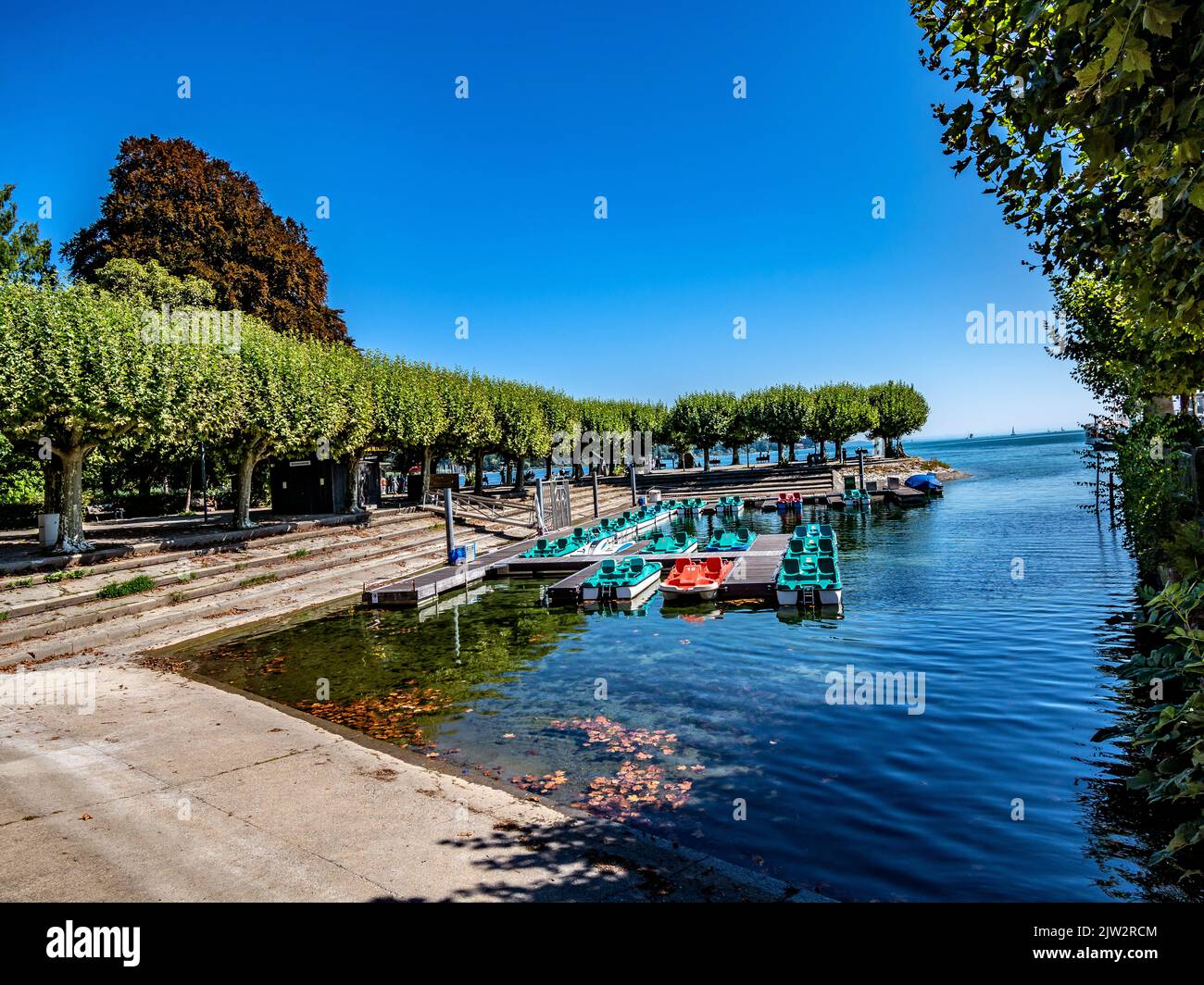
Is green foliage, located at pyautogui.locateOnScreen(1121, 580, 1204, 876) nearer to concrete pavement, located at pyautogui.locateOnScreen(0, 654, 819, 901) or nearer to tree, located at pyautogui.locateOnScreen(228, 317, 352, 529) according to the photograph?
concrete pavement, located at pyautogui.locateOnScreen(0, 654, 819, 901)

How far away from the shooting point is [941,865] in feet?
24.0

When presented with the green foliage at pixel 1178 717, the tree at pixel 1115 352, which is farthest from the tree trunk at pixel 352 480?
the green foliage at pixel 1178 717

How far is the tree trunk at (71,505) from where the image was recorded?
21.2 m

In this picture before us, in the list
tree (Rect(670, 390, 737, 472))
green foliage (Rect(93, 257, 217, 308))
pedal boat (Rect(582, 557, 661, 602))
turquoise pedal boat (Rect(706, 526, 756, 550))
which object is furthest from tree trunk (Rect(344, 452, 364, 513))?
tree (Rect(670, 390, 737, 472))

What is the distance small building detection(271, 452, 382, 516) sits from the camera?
37.5 meters

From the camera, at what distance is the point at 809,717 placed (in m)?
12.1

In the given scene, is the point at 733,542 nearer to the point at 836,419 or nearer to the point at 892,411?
the point at 836,419

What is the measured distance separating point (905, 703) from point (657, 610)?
1071 cm

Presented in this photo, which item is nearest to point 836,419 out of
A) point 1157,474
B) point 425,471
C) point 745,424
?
point 745,424

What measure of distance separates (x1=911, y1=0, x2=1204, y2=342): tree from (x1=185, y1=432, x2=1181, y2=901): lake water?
5.86 meters

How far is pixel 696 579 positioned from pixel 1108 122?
821 inches

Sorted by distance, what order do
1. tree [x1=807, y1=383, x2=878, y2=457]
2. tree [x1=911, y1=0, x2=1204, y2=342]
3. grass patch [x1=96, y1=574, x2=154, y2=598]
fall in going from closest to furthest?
1. tree [x1=911, y1=0, x2=1204, y2=342]
2. grass patch [x1=96, y1=574, x2=154, y2=598]
3. tree [x1=807, y1=383, x2=878, y2=457]

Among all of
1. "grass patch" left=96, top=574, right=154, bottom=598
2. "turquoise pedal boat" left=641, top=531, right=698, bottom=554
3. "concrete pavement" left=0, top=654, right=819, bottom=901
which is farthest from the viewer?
"turquoise pedal boat" left=641, top=531, right=698, bottom=554
